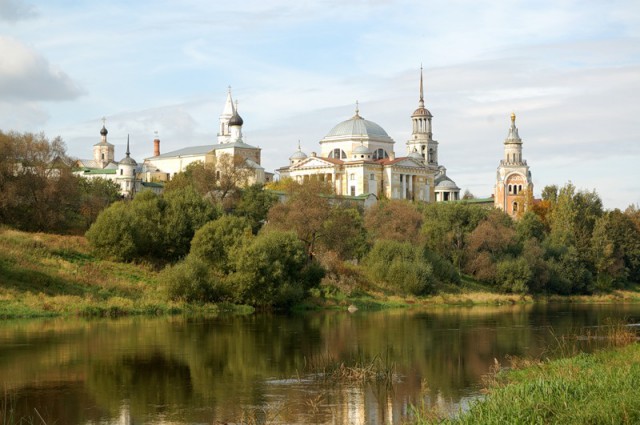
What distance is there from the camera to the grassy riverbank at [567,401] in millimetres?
14609

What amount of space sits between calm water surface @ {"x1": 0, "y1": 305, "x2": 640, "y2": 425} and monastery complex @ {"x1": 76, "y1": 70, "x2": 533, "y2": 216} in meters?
52.8

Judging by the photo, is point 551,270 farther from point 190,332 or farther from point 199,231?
point 190,332

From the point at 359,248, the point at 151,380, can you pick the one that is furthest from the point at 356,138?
the point at 151,380

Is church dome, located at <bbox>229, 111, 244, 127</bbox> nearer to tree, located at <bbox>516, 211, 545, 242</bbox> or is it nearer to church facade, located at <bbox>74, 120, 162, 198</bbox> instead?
church facade, located at <bbox>74, 120, 162, 198</bbox>

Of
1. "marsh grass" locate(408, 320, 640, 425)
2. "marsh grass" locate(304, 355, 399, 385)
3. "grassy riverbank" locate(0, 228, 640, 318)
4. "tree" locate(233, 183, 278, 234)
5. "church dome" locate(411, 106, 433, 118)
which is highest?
"church dome" locate(411, 106, 433, 118)

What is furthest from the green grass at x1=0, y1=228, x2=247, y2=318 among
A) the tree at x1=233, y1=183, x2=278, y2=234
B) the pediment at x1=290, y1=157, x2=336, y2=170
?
the pediment at x1=290, y1=157, x2=336, y2=170

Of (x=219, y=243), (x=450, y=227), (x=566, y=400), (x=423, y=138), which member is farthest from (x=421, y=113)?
(x=566, y=400)

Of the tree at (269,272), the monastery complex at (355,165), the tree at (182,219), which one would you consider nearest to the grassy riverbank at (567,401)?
the tree at (269,272)

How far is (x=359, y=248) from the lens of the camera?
58125 millimetres

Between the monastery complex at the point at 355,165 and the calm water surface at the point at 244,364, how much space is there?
52791mm

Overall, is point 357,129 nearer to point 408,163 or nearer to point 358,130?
point 358,130

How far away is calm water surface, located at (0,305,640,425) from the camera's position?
63.1 ft

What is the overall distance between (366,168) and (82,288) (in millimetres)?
57269

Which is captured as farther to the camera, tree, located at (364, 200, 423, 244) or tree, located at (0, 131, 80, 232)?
tree, located at (364, 200, 423, 244)
